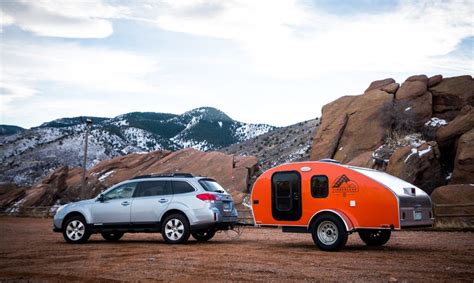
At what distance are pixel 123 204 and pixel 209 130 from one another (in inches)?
4178

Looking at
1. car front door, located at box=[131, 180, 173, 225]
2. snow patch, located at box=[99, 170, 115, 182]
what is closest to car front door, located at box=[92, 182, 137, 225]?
car front door, located at box=[131, 180, 173, 225]

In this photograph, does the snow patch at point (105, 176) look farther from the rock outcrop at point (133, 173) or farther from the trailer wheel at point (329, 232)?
the trailer wheel at point (329, 232)

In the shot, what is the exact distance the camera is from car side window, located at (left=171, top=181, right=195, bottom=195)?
549 inches

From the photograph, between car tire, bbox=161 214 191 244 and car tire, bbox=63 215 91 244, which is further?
car tire, bbox=63 215 91 244

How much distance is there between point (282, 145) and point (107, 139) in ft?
124

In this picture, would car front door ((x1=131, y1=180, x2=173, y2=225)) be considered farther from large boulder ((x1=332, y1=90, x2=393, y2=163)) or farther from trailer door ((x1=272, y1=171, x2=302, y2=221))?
large boulder ((x1=332, y1=90, x2=393, y2=163))

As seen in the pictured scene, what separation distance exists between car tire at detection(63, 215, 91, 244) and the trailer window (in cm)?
654

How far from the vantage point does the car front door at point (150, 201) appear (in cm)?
1386

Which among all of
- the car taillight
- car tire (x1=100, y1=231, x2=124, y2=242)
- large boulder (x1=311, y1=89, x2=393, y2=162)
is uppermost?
large boulder (x1=311, y1=89, x2=393, y2=162)

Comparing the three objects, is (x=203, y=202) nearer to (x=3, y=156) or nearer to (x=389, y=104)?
(x=389, y=104)

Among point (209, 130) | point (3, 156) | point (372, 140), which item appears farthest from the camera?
point (209, 130)

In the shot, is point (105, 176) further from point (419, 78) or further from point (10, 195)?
point (419, 78)

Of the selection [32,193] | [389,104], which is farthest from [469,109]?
[32,193]

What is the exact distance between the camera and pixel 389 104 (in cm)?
3173
